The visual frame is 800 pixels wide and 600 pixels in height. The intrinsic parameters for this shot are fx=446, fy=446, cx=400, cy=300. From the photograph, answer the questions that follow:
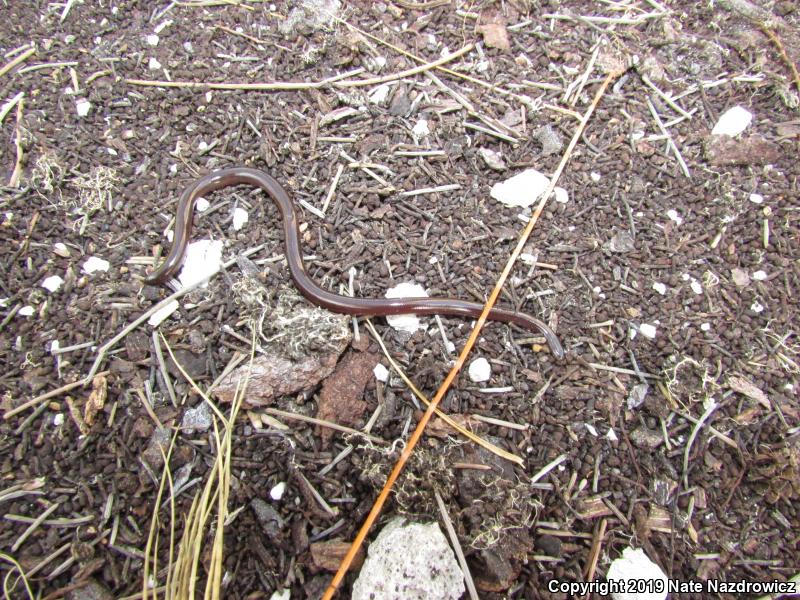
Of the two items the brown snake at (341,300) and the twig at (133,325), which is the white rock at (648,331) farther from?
the twig at (133,325)

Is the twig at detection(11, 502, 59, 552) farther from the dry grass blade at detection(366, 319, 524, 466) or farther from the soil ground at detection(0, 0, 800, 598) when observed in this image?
the dry grass blade at detection(366, 319, 524, 466)

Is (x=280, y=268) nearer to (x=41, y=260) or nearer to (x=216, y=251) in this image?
(x=216, y=251)

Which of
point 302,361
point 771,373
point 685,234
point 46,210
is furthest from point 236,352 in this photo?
point 771,373

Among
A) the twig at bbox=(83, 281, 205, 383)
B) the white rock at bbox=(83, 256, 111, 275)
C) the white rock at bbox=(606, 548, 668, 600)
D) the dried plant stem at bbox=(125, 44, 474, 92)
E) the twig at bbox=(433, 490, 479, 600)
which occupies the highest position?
the dried plant stem at bbox=(125, 44, 474, 92)

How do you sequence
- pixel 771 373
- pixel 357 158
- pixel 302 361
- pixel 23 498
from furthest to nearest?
pixel 357 158 < pixel 771 373 < pixel 302 361 < pixel 23 498

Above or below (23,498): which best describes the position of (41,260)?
above

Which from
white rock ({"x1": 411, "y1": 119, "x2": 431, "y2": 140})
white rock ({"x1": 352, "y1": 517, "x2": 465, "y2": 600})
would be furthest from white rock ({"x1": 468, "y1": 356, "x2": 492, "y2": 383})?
white rock ({"x1": 411, "y1": 119, "x2": 431, "y2": 140})

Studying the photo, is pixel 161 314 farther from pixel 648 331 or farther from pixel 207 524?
pixel 648 331
